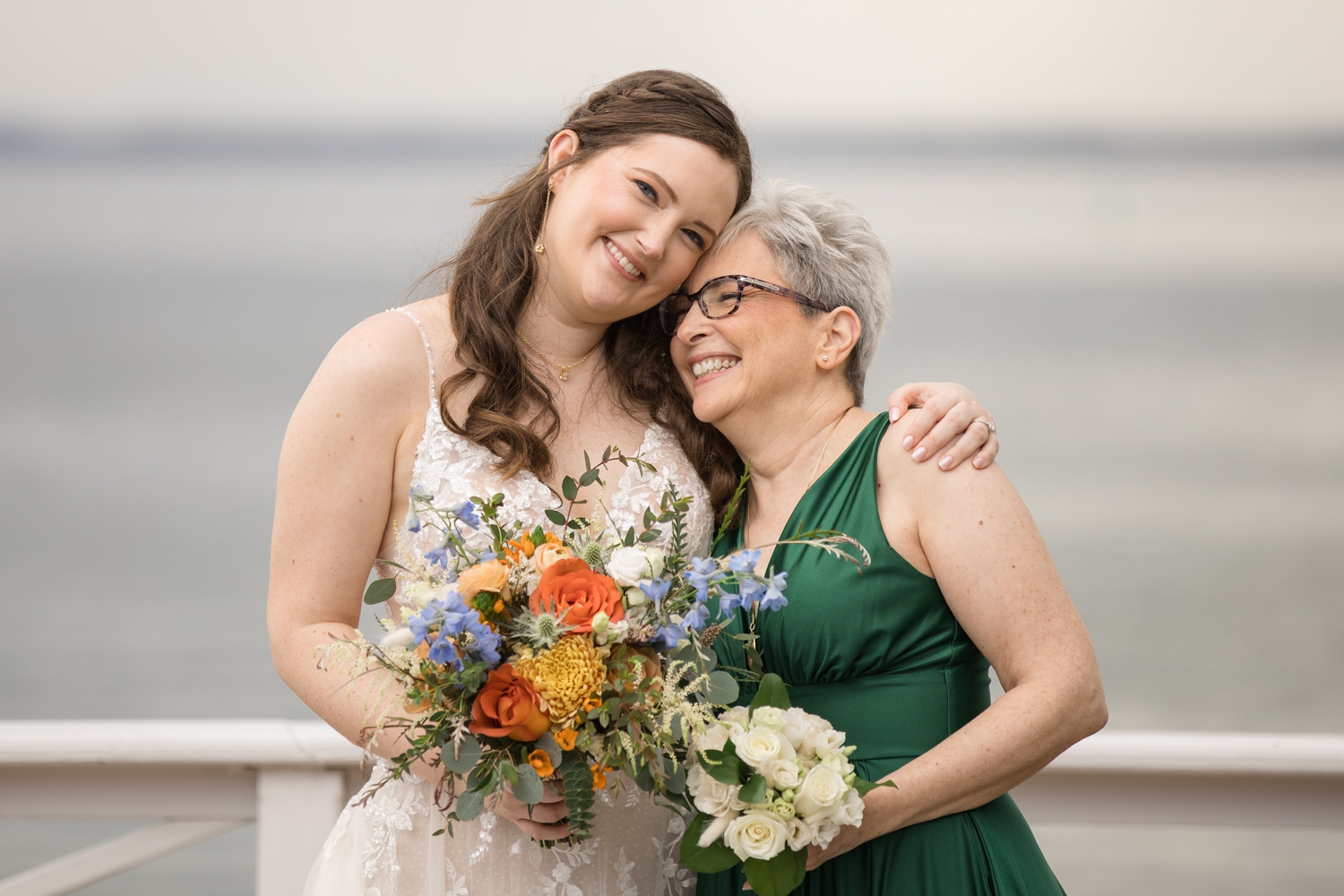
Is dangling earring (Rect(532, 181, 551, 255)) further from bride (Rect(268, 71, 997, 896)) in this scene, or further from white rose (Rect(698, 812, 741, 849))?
white rose (Rect(698, 812, 741, 849))

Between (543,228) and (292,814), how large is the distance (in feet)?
4.46

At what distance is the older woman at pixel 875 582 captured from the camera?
166 centimetres

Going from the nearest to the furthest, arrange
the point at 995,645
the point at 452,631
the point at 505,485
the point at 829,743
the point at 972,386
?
the point at 452,631 < the point at 829,743 < the point at 995,645 < the point at 505,485 < the point at 972,386

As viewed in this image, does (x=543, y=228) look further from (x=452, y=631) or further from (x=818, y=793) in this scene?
(x=818, y=793)

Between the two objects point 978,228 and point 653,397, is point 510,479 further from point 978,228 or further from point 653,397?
point 978,228

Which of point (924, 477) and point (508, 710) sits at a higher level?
point (924, 477)

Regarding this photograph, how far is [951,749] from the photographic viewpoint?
1641mm

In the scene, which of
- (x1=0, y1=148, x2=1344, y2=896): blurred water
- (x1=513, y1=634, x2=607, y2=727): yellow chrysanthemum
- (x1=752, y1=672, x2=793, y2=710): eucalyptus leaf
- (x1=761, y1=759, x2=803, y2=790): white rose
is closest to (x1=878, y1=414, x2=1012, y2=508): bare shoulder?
(x1=752, y1=672, x2=793, y2=710): eucalyptus leaf

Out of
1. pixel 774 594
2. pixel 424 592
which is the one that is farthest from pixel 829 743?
pixel 424 592

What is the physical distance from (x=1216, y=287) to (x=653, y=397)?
12.2 meters

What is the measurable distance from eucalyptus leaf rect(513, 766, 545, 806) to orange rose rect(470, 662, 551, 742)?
0.04 meters

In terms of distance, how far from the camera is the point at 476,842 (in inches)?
69.1

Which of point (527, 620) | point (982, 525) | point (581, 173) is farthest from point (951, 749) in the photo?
point (581, 173)

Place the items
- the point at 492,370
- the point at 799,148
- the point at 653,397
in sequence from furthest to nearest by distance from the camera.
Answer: the point at 799,148 → the point at 653,397 → the point at 492,370
